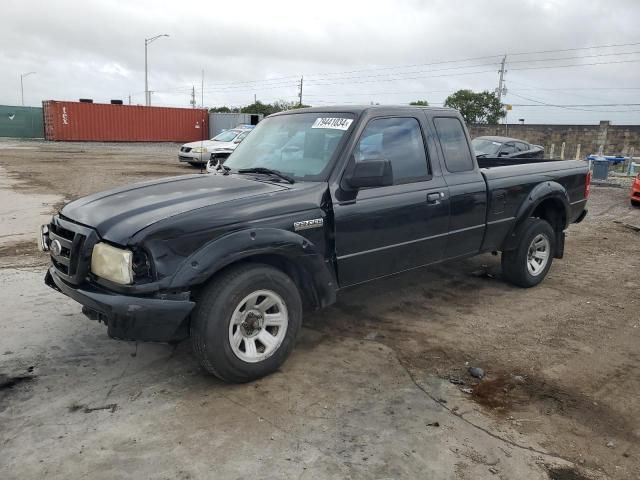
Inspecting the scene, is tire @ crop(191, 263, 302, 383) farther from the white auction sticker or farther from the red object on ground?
the red object on ground

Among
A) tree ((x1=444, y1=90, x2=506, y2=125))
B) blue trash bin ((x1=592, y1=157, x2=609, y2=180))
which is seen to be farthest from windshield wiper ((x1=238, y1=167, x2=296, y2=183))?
tree ((x1=444, y1=90, x2=506, y2=125))

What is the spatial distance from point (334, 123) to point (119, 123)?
3823 cm

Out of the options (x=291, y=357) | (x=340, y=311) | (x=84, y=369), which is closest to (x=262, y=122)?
(x=340, y=311)

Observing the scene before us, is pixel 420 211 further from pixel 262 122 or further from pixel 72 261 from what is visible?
pixel 72 261

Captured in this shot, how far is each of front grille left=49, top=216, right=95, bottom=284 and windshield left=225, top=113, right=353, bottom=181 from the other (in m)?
1.51

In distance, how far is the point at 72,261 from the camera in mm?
3441

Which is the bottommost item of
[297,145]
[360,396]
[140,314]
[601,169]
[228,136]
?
[360,396]

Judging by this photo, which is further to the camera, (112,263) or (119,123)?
(119,123)

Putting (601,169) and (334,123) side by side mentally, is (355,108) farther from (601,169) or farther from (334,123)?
(601,169)

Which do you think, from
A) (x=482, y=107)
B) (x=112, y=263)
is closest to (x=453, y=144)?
(x=112, y=263)

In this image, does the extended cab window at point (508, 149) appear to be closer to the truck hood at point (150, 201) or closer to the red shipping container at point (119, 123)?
the truck hood at point (150, 201)

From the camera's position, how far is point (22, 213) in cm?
958

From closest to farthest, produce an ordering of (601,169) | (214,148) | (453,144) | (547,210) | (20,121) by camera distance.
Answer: (453,144) → (547,210) → (601,169) → (214,148) → (20,121)

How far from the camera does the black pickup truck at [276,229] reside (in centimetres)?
321
